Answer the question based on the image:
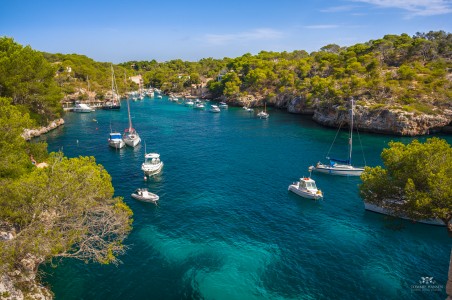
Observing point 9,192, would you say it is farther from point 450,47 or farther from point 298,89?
point 450,47

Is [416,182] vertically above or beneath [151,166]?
above

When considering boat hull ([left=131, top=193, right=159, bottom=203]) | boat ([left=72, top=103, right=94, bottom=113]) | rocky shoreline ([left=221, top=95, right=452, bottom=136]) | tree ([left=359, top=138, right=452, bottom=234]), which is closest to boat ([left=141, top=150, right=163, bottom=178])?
boat hull ([left=131, top=193, right=159, bottom=203])

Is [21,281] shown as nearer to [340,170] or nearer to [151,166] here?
[151,166]

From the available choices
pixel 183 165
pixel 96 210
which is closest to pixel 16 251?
pixel 96 210

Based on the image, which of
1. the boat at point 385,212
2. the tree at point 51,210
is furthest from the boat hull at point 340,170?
the tree at point 51,210

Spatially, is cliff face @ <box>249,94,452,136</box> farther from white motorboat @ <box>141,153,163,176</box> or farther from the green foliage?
the green foliage

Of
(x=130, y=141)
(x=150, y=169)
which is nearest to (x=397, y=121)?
(x=150, y=169)
